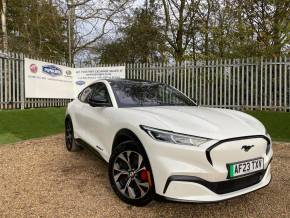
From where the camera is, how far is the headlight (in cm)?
333

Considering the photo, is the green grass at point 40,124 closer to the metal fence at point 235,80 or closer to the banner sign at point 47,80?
the metal fence at point 235,80

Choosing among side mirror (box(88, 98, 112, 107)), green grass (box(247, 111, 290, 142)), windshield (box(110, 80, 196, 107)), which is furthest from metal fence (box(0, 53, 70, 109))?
green grass (box(247, 111, 290, 142))

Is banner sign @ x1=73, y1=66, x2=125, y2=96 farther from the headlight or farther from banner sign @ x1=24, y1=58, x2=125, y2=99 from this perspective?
the headlight

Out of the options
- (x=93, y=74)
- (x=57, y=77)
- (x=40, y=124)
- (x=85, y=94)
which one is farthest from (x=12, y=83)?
(x=85, y=94)

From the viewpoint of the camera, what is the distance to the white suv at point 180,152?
327 centimetres

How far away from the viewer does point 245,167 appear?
136 inches

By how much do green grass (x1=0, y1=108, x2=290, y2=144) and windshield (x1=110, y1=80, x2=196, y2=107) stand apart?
175 inches

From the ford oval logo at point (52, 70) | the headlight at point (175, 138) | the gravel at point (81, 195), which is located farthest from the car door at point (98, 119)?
the ford oval logo at point (52, 70)

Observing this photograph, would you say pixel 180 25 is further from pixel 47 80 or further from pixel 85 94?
pixel 85 94

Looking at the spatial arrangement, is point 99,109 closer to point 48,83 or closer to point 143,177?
point 143,177

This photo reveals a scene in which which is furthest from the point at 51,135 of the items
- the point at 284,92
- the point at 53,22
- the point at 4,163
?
the point at 53,22

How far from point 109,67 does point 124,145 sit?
11326 millimetres

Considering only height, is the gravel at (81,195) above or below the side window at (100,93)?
below

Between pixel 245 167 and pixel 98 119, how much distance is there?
2301mm
